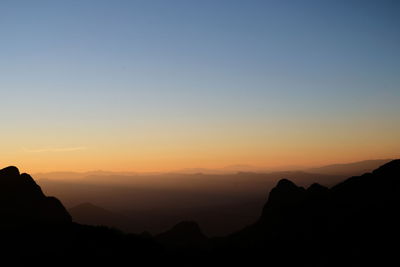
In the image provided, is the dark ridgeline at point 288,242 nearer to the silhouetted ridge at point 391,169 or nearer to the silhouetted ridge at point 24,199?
the silhouetted ridge at point 391,169

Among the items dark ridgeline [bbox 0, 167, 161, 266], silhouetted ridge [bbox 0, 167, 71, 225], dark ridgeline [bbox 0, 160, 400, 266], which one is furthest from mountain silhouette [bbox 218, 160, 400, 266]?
silhouetted ridge [bbox 0, 167, 71, 225]

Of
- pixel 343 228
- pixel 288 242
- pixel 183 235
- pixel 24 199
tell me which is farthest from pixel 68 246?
pixel 183 235

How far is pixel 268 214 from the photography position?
91.5m

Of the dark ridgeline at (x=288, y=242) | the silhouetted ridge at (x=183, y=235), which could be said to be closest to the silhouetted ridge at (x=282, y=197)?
the silhouetted ridge at (x=183, y=235)

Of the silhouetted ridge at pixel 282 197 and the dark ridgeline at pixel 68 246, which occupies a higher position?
the dark ridgeline at pixel 68 246

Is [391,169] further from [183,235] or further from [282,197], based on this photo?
[183,235]

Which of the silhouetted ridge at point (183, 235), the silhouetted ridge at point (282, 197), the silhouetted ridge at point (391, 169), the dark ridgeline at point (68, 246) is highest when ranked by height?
the silhouetted ridge at point (391, 169)

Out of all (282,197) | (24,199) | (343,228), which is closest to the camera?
(343,228)

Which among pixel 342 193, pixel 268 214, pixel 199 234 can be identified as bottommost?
pixel 199 234

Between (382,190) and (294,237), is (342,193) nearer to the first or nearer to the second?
(382,190)

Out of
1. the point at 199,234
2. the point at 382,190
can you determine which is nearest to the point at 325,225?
the point at 382,190

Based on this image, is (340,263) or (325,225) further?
(325,225)

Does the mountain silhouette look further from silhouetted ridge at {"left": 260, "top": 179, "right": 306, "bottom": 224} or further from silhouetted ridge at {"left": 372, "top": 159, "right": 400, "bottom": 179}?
silhouetted ridge at {"left": 260, "top": 179, "right": 306, "bottom": 224}

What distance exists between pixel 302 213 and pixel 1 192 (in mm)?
65081
